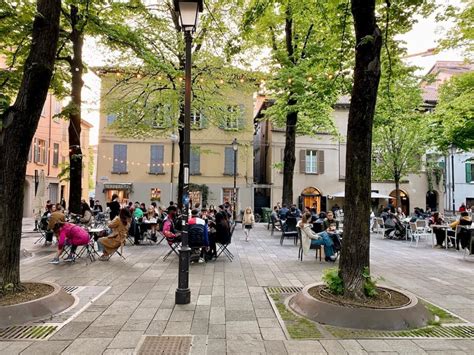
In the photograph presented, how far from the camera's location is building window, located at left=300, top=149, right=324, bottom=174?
95.2 feet

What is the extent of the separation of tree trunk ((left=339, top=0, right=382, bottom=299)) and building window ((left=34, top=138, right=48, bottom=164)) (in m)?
29.5

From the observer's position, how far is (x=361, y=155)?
211 inches

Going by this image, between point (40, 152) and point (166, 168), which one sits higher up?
point (40, 152)

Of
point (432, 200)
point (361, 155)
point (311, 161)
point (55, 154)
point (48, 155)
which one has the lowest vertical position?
point (432, 200)

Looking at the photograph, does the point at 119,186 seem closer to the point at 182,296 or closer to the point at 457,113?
the point at 457,113

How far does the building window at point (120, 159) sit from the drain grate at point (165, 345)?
24.8m

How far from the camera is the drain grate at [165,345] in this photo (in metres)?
3.94

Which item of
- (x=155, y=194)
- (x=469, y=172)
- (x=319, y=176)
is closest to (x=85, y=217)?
(x=155, y=194)

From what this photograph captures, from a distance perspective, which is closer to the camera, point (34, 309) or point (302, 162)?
point (34, 309)

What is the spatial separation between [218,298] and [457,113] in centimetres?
1522

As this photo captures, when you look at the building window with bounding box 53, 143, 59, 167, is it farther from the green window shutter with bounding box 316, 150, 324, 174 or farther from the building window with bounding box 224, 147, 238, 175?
the green window shutter with bounding box 316, 150, 324, 174

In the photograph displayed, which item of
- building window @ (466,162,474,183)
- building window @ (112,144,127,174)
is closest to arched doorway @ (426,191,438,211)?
building window @ (466,162,474,183)

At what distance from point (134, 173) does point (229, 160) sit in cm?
734

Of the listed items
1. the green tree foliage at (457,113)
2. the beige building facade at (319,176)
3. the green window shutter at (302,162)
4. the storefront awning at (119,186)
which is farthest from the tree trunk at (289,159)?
the storefront awning at (119,186)
